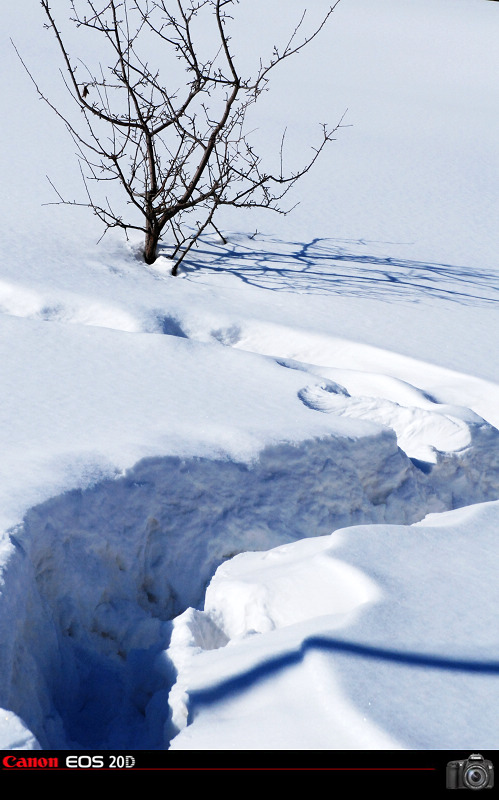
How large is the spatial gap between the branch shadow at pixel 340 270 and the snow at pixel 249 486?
0.06ft

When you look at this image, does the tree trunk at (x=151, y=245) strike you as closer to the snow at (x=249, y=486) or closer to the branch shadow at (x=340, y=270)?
the snow at (x=249, y=486)

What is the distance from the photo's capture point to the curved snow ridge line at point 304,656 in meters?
1.73

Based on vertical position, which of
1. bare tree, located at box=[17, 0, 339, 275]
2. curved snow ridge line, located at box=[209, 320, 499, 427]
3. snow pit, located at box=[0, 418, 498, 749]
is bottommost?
snow pit, located at box=[0, 418, 498, 749]

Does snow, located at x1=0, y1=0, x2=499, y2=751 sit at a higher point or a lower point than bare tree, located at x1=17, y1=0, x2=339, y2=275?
lower

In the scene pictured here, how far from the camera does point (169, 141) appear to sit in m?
6.46

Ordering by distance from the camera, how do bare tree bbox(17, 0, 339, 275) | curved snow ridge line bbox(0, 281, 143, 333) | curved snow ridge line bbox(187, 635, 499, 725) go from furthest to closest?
bare tree bbox(17, 0, 339, 275) → curved snow ridge line bbox(0, 281, 143, 333) → curved snow ridge line bbox(187, 635, 499, 725)

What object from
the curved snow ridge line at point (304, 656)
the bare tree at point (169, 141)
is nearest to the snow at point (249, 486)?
the curved snow ridge line at point (304, 656)

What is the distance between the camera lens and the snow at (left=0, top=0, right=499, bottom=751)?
1.73 metres

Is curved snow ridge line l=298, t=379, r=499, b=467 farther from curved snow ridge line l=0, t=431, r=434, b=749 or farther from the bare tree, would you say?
the bare tree

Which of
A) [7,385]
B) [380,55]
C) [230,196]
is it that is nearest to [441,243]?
[230,196]
